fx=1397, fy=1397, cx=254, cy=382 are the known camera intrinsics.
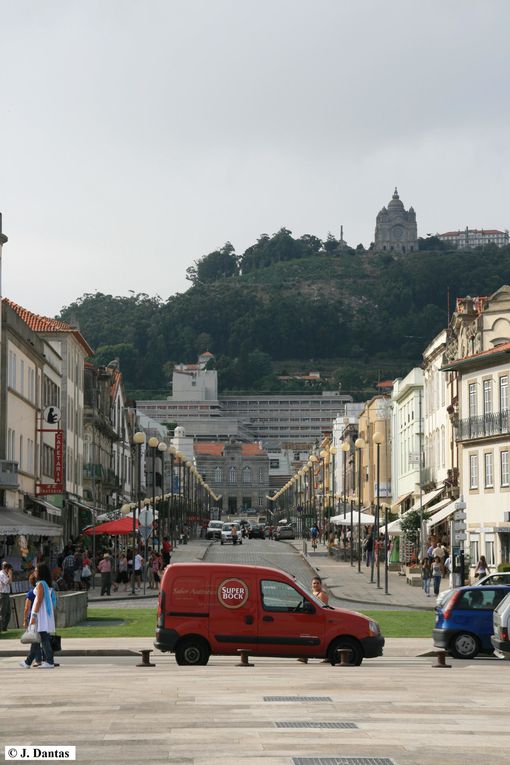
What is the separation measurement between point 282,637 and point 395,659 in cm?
378

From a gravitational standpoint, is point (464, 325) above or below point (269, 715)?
above

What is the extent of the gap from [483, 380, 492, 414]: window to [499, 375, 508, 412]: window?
111 centimetres

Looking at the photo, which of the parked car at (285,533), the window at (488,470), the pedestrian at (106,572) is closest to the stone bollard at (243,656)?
the pedestrian at (106,572)

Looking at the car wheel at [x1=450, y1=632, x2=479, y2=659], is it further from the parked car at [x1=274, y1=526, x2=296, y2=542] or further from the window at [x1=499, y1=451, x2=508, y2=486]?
the parked car at [x1=274, y1=526, x2=296, y2=542]

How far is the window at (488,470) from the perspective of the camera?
202 ft

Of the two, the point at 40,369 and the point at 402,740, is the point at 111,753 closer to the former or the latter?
the point at 402,740

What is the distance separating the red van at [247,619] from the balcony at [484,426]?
36.4 metres

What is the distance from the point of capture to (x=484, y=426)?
62.4m

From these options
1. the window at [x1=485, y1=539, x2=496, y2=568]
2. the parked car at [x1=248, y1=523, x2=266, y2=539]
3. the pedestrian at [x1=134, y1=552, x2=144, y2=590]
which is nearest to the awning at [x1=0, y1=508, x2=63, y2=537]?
the pedestrian at [x1=134, y1=552, x2=144, y2=590]

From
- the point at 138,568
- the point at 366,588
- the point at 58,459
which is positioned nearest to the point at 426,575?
the point at 366,588

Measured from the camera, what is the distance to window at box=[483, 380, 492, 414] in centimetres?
6256


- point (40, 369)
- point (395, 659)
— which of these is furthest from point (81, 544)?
point (395, 659)

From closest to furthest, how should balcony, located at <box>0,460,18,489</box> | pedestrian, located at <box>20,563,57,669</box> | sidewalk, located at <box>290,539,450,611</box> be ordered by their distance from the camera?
pedestrian, located at <box>20,563,57,669</box>, sidewalk, located at <box>290,539,450,611</box>, balcony, located at <box>0,460,18,489</box>

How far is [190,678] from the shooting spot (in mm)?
20938
